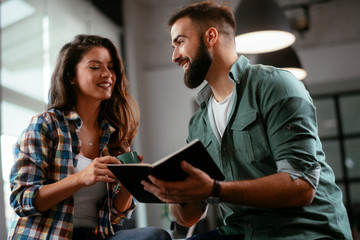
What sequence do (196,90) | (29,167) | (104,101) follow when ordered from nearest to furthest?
(29,167) < (104,101) < (196,90)

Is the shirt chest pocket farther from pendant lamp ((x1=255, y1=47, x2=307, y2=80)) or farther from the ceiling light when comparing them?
the ceiling light

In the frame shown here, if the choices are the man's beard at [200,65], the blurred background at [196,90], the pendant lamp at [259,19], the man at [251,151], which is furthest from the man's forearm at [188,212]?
the blurred background at [196,90]

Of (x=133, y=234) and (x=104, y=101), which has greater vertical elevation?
(x=104, y=101)

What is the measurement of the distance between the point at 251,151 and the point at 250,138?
4 cm

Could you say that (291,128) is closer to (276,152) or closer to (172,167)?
(276,152)

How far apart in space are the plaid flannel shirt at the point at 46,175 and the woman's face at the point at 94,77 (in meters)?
0.16

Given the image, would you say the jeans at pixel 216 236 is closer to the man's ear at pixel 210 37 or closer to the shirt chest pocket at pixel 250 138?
the shirt chest pocket at pixel 250 138

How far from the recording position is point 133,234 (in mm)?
1601

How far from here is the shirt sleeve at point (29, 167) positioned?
152 centimetres

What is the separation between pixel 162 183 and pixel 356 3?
5565 millimetres

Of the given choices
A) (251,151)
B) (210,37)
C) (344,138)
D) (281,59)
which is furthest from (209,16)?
(344,138)

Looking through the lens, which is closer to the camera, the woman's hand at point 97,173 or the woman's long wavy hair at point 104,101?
the woman's hand at point 97,173

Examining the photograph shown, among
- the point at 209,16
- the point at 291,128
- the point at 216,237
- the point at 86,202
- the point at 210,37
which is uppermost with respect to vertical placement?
the point at 209,16

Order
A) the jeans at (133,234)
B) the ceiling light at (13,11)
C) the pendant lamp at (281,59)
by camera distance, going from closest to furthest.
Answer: the jeans at (133,234) < the pendant lamp at (281,59) < the ceiling light at (13,11)
